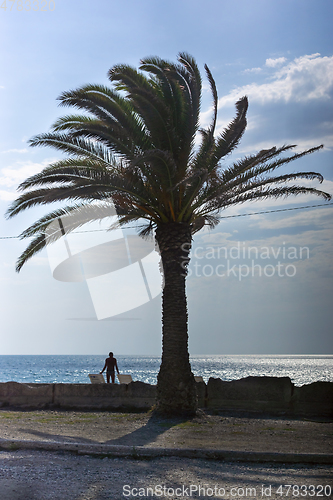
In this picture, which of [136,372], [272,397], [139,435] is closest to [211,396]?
[272,397]

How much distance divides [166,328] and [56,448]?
4.57 m

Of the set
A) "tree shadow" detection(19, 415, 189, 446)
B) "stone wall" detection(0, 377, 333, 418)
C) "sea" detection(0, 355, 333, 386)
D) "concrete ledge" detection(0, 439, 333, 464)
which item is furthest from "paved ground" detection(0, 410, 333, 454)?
"sea" detection(0, 355, 333, 386)

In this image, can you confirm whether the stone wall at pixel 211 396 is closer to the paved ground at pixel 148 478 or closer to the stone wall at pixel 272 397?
the stone wall at pixel 272 397

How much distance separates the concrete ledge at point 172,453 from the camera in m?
6.30

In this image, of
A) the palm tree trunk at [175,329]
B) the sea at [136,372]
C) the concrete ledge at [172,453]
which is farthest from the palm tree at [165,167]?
the sea at [136,372]

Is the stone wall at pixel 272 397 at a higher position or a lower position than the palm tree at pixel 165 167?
lower

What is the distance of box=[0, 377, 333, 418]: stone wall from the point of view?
1048 centimetres

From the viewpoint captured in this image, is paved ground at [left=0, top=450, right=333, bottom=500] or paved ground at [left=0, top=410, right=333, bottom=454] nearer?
paved ground at [left=0, top=450, right=333, bottom=500]

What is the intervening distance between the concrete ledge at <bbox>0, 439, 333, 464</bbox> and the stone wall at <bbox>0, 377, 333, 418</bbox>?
14.2 ft

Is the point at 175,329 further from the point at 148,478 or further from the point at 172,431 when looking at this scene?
the point at 148,478

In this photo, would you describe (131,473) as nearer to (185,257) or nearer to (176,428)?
(176,428)

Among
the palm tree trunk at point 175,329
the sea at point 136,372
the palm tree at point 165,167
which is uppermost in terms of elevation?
the palm tree at point 165,167

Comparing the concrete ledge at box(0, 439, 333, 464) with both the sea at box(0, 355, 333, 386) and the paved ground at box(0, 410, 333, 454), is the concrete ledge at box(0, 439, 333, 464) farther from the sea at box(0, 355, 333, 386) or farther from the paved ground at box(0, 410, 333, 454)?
the sea at box(0, 355, 333, 386)

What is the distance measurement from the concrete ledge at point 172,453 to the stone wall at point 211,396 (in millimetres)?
4327
